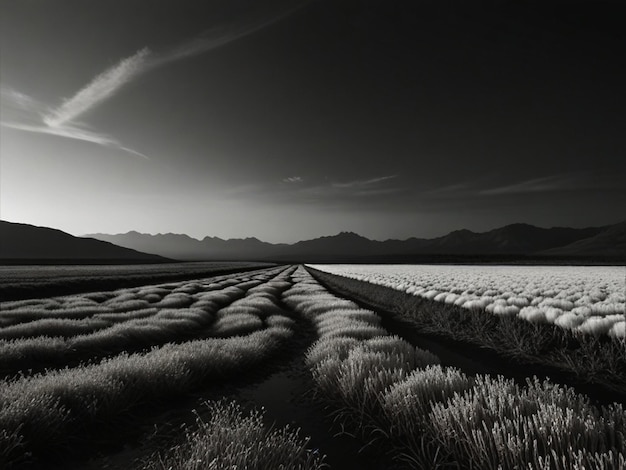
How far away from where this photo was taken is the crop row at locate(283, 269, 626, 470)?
8.89ft

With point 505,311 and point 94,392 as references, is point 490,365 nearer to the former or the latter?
point 505,311

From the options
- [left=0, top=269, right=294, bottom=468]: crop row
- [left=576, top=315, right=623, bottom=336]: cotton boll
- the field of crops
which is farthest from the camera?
[left=576, top=315, right=623, bottom=336]: cotton boll

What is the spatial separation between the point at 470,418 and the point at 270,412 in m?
3.27

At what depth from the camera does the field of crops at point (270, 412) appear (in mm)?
2881

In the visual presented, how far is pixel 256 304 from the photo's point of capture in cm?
1661

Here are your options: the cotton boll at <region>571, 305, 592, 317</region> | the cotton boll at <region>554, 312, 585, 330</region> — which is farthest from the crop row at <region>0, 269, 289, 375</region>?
the cotton boll at <region>571, 305, 592, 317</region>

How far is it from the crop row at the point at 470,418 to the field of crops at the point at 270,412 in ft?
0.06

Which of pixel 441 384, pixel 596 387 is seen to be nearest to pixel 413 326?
pixel 596 387

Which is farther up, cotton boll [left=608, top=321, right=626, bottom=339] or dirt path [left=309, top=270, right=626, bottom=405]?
cotton boll [left=608, top=321, right=626, bottom=339]

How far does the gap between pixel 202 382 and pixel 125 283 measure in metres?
35.9

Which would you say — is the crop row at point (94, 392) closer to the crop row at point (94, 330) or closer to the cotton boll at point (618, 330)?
the crop row at point (94, 330)

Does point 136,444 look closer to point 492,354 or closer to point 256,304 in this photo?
point 492,354

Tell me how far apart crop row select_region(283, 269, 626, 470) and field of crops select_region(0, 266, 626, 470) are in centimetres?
2

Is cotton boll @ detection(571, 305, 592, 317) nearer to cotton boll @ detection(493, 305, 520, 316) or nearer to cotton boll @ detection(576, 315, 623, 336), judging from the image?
cotton boll @ detection(576, 315, 623, 336)
